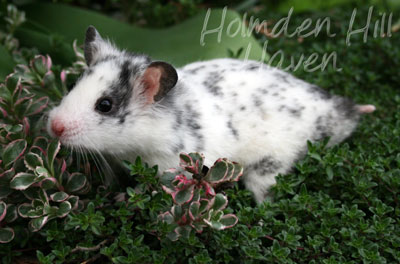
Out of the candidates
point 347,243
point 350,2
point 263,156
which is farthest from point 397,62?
point 347,243

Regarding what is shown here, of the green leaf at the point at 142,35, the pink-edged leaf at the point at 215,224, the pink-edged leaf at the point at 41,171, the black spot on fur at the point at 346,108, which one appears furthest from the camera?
the green leaf at the point at 142,35

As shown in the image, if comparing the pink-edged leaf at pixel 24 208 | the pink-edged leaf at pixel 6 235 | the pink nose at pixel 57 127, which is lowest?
the pink-edged leaf at pixel 6 235

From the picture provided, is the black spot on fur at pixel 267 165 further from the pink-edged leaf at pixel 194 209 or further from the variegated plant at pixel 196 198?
the pink-edged leaf at pixel 194 209

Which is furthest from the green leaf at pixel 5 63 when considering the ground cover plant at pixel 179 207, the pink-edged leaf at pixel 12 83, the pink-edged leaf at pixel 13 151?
the pink-edged leaf at pixel 13 151

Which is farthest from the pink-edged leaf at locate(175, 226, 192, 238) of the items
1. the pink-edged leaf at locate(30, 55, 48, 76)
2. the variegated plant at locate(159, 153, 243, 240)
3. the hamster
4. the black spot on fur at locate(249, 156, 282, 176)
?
the pink-edged leaf at locate(30, 55, 48, 76)

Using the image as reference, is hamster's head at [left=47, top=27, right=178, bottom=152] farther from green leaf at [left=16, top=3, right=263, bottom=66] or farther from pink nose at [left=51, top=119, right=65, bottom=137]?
green leaf at [left=16, top=3, right=263, bottom=66]

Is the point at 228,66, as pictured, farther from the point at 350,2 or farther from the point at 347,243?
the point at 350,2

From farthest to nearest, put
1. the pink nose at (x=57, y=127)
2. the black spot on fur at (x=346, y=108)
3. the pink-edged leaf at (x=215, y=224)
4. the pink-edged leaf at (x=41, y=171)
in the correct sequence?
1. the black spot on fur at (x=346, y=108)
2. the pink nose at (x=57, y=127)
3. the pink-edged leaf at (x=41, y=171)
4. the pink-edged leaf at (x=215, y=224)

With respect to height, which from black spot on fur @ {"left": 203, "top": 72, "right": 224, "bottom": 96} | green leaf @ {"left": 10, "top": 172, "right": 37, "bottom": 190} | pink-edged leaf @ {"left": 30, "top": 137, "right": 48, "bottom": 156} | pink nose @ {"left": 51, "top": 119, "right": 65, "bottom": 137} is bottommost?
green leaf @ {"left": 10, "top": 172, "right": 37, "bottom": 190}
